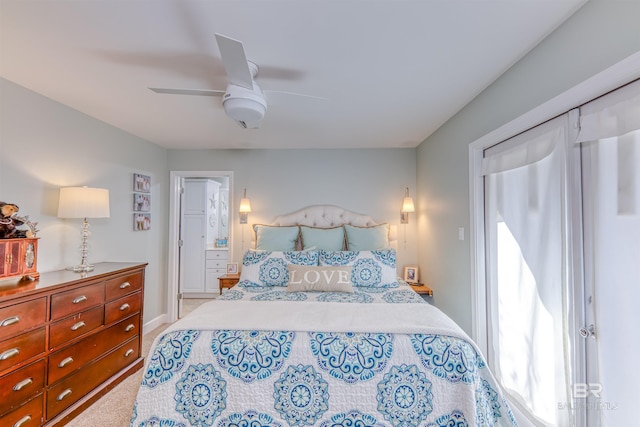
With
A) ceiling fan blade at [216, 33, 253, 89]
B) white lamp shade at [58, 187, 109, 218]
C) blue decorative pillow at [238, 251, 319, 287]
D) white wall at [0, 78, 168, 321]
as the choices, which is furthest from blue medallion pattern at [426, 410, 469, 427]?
white wall at [0, 78, 168, 321]

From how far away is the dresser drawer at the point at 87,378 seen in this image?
181cm

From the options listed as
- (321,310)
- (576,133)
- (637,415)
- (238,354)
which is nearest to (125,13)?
(238,354)

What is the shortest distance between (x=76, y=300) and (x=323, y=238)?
2280 millimetres

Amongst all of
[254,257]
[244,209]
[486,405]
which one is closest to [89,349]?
[254,257]

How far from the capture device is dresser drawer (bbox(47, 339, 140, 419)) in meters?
1.81

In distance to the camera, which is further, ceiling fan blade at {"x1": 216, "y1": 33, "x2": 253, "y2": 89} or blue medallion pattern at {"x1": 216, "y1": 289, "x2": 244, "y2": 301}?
blue medallion pattern at {"x1": 216, "y1": 289, "x2": 244, "y2": 301}

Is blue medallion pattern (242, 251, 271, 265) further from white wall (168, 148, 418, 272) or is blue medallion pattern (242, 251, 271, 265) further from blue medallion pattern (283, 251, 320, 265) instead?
white wall (168, 148, 418, 272)

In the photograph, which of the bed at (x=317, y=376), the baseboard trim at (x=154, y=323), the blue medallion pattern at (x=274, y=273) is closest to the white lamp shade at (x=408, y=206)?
the blue medallion pattern at (x=274, y=273)

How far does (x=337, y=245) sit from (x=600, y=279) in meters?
2.33

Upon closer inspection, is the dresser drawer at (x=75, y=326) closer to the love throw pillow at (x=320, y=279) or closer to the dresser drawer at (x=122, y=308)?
the dresser drawer at (x=122, y=308)

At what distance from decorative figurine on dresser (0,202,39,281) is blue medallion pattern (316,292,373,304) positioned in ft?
6.61

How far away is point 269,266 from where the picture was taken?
2701 mm

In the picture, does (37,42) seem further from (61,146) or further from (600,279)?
(600,279)

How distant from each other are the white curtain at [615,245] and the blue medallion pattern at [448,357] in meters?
0.52
